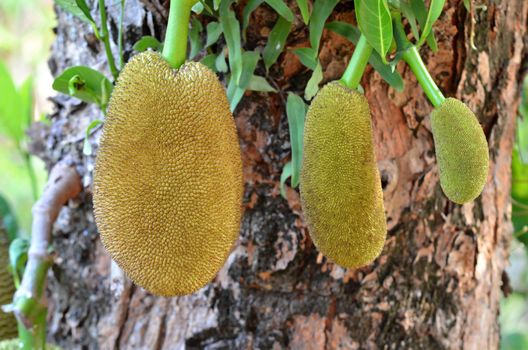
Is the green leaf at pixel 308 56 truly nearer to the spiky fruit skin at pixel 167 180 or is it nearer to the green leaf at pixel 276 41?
the green leaf at pixel 276 41

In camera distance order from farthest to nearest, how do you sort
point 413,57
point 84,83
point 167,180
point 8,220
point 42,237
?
point 8,220 < point 42,237 < point 84,83 < point 413,57 < point 167,180

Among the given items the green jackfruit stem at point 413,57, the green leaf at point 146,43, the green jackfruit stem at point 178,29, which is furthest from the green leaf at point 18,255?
the green jackfruit stem at point 413,57

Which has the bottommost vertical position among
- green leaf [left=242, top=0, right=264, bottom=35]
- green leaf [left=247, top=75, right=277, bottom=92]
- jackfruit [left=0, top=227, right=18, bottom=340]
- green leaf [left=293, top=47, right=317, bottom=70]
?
jackfruit [left=0, top=227, right=18, bottom=340]

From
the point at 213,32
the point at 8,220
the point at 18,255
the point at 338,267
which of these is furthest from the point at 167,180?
the point at 8,220

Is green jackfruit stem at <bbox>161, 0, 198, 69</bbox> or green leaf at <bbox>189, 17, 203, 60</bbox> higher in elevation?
green leaf at <bbox>189, 17, 203, 60</bbox>

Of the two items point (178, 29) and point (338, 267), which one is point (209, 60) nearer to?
point (178, 29)

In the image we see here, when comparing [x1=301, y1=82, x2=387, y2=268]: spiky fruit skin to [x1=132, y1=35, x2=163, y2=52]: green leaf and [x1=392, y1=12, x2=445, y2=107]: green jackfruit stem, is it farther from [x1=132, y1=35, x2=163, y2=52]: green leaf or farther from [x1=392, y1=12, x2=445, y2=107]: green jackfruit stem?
[x1=132, y1=35, x2=163, y2=52]: green leaf

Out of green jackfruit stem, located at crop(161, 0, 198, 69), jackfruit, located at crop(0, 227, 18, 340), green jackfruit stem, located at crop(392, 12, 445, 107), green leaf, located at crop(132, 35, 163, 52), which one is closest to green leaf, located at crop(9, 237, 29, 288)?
jackfruit, located at crop(0, 227, 18, 340)
